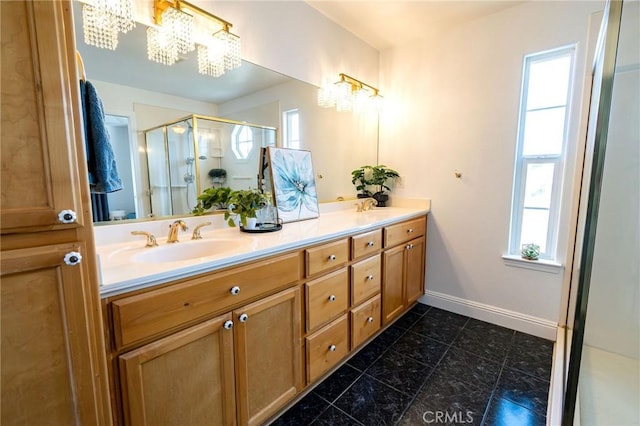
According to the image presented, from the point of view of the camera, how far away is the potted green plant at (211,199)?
1.54 m

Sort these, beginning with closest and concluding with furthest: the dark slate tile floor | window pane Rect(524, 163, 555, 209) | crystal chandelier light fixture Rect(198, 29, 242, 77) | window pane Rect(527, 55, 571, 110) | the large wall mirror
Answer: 1. the large wall mirror
2. the dark slate tile floor
3. crystal chandelier light fixture Rect(198, 29, 242, 77)
4. window pane Rect(527, 55, 571, 110)
5. window pane Rect(524, 163, 555, 209)

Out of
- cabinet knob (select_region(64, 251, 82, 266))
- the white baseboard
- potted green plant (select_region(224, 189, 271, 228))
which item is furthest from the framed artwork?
the white baseboard

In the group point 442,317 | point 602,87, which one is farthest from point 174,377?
point 442,317

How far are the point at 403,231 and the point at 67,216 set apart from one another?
1.94m

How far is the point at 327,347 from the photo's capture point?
5.05ft

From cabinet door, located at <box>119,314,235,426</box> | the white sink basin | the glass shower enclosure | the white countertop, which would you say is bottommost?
cabinet door, located at <box>119,314,235,426</box>

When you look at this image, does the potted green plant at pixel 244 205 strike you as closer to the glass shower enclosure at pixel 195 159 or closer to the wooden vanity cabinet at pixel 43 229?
the glass shower enclosure at pixel 195 159

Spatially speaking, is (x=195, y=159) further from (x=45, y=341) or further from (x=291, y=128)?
(x=45, y=341)

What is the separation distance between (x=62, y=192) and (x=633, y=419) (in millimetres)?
2148

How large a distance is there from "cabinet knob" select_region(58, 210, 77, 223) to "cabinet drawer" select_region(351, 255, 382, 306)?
1.30m

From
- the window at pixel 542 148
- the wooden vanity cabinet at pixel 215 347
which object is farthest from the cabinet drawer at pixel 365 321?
the window at pixel 542 148

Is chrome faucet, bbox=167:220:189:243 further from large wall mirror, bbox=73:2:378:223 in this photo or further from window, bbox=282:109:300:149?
window, bbox=282:109:300:149

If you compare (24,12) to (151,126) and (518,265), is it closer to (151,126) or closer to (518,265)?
(151,126)

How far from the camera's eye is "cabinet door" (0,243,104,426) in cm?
62
